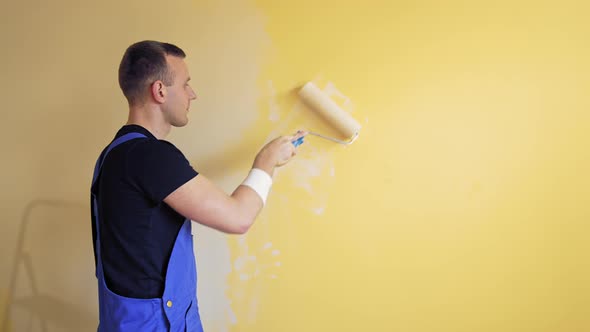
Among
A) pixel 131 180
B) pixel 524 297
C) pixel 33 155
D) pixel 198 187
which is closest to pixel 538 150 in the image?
pixel 524 297

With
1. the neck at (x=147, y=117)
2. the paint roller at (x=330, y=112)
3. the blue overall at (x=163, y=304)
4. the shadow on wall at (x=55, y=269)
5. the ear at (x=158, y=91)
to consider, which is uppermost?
the paint roller at (x=330, y=112)

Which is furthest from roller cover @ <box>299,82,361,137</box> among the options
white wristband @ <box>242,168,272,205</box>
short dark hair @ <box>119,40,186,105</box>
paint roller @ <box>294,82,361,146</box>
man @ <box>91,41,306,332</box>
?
short dark hair @ <box>119,40,186,105</box>

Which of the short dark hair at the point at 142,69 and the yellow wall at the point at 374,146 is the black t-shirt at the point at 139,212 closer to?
the short dark hair at the point at 142,69

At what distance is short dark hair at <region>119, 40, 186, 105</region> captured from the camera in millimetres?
944

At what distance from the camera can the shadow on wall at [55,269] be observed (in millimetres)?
1361

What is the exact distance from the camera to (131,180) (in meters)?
0.84

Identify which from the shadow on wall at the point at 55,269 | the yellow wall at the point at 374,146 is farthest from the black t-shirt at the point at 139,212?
the shadow on wall at the point at 55,269

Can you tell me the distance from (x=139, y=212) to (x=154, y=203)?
0.04 m

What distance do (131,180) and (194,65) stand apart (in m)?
0.52

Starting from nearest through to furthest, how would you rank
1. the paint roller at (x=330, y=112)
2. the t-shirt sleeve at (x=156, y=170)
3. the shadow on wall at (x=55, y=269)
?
the t-shirt sleeve at (x=156, y=170), the paint roller at (x=330, y=112), the shadow on wall at (x=55, y=269)

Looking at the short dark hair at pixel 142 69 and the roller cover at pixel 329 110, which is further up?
the roller cover at pixel 329 110

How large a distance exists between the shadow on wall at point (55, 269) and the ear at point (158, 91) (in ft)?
2.10

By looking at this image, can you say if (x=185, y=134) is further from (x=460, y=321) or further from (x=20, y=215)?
(x=460, y=321)

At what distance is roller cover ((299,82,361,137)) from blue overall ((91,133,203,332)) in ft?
1.56
